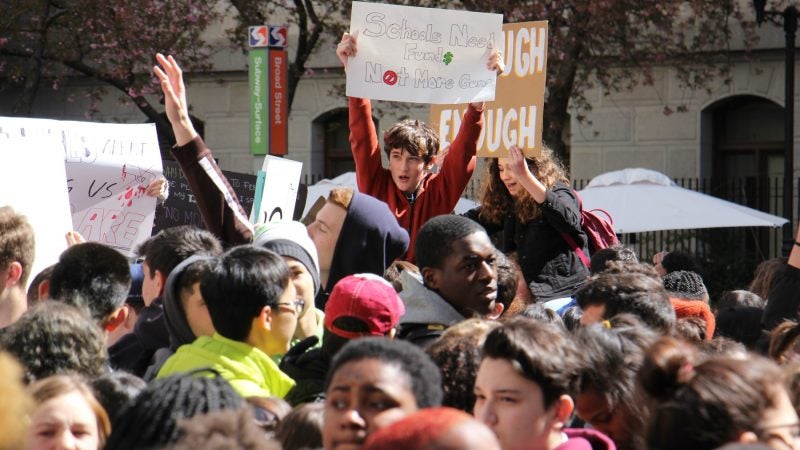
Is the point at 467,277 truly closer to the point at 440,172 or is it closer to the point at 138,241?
the point at 440,172

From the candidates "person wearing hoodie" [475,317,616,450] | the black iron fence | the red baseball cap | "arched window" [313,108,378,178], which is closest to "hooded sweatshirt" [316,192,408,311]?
the red baseball cap

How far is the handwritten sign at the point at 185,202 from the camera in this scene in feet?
25.2

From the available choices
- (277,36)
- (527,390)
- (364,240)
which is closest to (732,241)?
(277,36)

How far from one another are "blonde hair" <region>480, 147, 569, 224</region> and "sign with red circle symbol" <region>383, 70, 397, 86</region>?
2.10 ft

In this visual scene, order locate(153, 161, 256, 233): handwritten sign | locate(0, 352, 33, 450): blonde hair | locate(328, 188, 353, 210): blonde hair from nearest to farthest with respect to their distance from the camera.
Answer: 1. locate(0, 352, 33, 450): blonde hair
2. locate(328, 188, 353, 210): blonde hair
3. locate(153, 161, 256, 233): handwritten sign

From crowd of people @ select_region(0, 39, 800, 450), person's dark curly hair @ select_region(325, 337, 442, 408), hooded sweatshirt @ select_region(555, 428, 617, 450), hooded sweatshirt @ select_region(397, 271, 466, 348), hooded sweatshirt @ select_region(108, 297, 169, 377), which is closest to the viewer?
crowd of people @ select_region(0, 39, 800, 450)

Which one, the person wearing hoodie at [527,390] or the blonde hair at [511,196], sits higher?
the blonde hair at [511,196]

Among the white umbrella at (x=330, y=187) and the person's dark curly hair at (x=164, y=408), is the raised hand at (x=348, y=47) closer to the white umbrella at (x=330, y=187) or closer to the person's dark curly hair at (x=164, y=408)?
the person's dark curly hair at (x=164, y=408)

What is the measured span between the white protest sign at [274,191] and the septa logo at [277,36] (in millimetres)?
4027

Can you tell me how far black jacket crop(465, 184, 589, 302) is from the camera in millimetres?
6488

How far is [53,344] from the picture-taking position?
387 centimetres

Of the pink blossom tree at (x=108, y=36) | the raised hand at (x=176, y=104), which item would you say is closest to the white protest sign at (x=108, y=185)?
the raised hand at (x=176, y=104)

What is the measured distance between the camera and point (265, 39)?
35.2 feet

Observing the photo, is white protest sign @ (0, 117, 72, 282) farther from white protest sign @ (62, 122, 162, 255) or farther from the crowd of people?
white protest sign @ (62, 122, 162, 255)
